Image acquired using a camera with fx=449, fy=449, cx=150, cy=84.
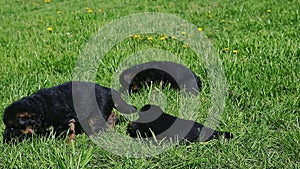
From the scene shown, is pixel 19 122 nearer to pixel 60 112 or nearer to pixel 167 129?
pixel 60 112

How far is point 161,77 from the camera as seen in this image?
13.2ft

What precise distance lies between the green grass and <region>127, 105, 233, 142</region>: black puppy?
11 cm

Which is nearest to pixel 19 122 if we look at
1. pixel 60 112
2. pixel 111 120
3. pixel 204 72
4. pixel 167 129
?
pixel 60 112

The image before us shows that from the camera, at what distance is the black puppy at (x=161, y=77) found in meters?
3.89

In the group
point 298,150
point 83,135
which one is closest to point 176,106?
point 83,135

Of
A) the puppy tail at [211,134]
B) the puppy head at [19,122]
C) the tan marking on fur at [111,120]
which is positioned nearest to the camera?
the puppy tail at [211,134]

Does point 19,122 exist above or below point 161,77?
below

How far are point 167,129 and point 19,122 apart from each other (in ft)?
3.37

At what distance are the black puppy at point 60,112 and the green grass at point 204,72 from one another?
107 millimetres

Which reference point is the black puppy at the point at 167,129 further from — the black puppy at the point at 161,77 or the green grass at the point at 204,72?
the black puppy at the point at 161,77

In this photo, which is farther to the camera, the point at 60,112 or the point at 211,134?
the point at 60,112

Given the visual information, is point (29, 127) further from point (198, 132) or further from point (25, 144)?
point (198, 132)

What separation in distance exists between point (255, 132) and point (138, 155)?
872mm

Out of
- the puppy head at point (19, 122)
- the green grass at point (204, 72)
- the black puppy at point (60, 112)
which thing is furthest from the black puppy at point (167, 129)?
Result: the puppy head at point (19, 122)
